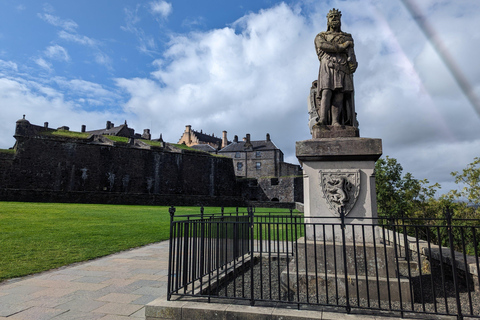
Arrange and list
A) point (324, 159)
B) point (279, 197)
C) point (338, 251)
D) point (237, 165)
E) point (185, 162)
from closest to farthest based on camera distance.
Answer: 1. point (338, 251)
2. point (324, 159)
3. point (185, 162)
4. point (279, 197)
5. point (237, 165)

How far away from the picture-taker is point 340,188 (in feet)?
14.9

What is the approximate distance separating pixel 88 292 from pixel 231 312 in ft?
9.63

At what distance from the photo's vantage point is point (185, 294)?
3.82 m

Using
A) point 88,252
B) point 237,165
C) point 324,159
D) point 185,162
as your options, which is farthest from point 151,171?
point 324,159

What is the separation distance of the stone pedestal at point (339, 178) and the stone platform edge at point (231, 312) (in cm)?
149

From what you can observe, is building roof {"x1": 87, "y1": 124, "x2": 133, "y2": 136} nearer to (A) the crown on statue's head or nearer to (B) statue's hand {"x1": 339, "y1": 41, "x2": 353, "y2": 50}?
(A) the crown on statue's head

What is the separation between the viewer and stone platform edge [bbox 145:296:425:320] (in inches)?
125

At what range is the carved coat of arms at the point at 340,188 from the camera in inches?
179

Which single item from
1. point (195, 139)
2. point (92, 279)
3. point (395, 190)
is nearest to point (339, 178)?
point (92, 279)

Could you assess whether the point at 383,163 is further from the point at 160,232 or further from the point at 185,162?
the point at 185,162

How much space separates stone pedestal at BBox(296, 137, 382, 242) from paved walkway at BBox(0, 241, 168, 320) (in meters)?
3.05

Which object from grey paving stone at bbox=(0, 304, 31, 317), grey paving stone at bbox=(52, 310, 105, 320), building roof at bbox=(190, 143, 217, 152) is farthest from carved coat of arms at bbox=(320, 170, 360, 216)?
building roof at bbox=(190, 143, 217, 152)

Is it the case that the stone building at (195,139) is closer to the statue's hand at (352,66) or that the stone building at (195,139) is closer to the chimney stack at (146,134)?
the chimney stack at (146,134)

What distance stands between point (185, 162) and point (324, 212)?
35890 mm
